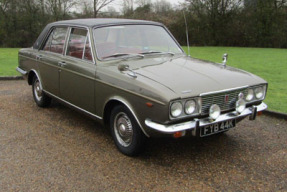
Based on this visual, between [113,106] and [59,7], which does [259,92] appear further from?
[59,7]

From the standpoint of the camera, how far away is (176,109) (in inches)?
132

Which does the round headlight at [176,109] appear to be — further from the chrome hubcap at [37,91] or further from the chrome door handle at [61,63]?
the chrome hubcap at [37,91]

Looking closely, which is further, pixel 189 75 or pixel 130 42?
pixel 130 42

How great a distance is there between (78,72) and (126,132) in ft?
4.23

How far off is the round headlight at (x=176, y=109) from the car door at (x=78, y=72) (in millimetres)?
1444

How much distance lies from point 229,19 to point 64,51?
23879mm

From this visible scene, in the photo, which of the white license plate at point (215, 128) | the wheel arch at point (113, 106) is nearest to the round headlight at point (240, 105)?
the white license plate at point (215, 128)

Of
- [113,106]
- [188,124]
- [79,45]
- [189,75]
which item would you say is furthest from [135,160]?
[79,45]

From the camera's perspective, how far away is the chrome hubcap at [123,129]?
3932 mm

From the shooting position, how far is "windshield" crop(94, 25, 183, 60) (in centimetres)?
451

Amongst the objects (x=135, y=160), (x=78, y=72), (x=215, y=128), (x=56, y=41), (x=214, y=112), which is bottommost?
(x=135, y=160)

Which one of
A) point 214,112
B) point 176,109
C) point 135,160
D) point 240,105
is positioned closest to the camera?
point 176,109

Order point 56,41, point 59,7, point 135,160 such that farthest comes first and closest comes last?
point 59,7 → point 56,41 → point 135,160

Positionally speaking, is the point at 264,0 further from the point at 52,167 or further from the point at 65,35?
the point at 52,167
